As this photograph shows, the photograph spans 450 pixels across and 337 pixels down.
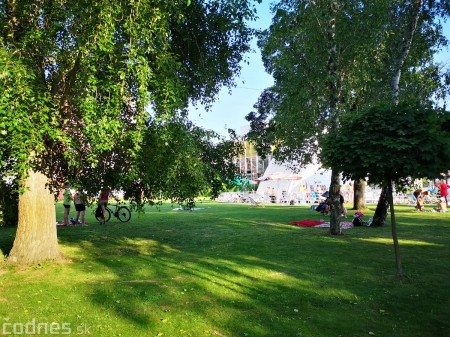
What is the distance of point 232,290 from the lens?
267 inches

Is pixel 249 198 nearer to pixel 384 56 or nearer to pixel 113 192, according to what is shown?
pixel 384 56

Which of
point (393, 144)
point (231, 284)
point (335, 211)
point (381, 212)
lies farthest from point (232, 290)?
point (381, 212)

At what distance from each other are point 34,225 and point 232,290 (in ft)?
15.1

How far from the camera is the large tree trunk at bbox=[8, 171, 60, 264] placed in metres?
8.32

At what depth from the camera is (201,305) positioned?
19.6 ft

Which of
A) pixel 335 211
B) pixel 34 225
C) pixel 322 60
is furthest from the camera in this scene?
pixel 322 60

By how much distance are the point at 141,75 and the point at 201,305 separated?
12.2 ft

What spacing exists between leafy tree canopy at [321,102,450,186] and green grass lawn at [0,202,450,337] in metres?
2.11

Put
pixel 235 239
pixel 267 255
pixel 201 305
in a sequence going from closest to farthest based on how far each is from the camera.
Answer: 1. pixel 201 305
2. pixel 267 255
3. pixel 235 239

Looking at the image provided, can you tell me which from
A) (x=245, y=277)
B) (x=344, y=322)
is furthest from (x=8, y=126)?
(x=344, y=322)

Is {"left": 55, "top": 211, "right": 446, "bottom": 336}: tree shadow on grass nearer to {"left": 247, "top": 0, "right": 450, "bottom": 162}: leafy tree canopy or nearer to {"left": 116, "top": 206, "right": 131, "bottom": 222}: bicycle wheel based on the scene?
{"left": 247, "top": 0, "right": 450, "bottom": 162}: leafy tree canopy

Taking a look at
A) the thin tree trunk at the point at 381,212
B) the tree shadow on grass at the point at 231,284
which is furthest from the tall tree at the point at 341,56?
the tree shadow on grass at the point at 231,284

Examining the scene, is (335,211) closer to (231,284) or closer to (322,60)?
(322,60)

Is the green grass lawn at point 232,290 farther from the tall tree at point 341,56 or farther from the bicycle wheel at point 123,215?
the bicycle wheel at point 123,215
